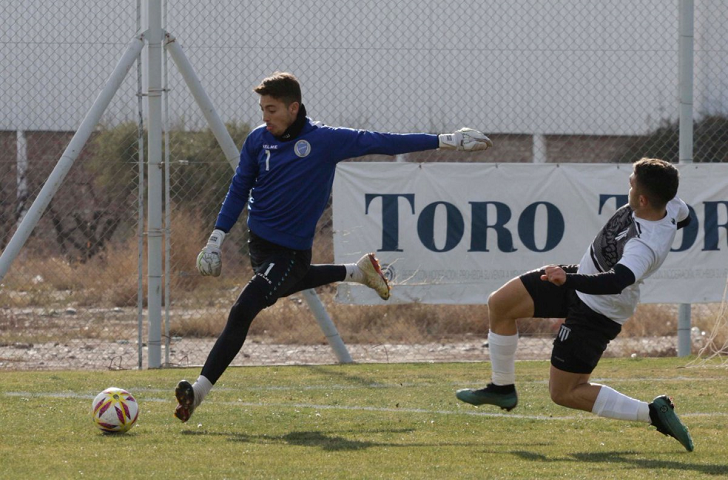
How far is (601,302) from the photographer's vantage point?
5.11 meters

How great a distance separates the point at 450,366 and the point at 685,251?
2.46 meters

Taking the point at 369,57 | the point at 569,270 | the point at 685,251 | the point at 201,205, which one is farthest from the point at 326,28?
the point at 569,270

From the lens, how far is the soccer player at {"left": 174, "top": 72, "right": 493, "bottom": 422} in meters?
5.88

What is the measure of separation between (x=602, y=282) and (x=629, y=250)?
0.92 feet

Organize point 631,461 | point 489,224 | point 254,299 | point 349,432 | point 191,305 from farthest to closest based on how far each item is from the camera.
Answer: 1. point 191,305
2. point 489,224
3. point 254,299
4. point 349,432
5. point 631,461

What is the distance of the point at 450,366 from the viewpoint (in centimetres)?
874

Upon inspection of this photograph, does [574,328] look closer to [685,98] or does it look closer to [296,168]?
[296,168]

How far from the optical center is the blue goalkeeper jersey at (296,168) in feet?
19.5

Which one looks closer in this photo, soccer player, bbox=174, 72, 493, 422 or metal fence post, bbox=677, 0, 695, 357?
soccer player, bbox=174, 72, 493, 422

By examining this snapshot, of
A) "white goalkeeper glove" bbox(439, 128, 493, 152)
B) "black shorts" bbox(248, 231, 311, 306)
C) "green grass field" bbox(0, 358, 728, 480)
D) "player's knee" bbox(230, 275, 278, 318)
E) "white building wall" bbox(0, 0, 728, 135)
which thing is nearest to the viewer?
"green grass field" bbox(0, 358, 728, 480)

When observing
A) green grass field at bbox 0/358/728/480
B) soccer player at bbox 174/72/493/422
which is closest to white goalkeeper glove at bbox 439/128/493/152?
soccer player at bbox 174/72/493/422

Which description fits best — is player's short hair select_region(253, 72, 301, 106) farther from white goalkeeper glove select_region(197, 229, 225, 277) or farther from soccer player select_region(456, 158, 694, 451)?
soccer player select_region(456, 158, 694, 451)

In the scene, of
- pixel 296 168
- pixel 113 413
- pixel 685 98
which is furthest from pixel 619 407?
pixel 685 98

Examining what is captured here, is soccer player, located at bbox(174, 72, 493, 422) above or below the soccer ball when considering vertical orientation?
above
